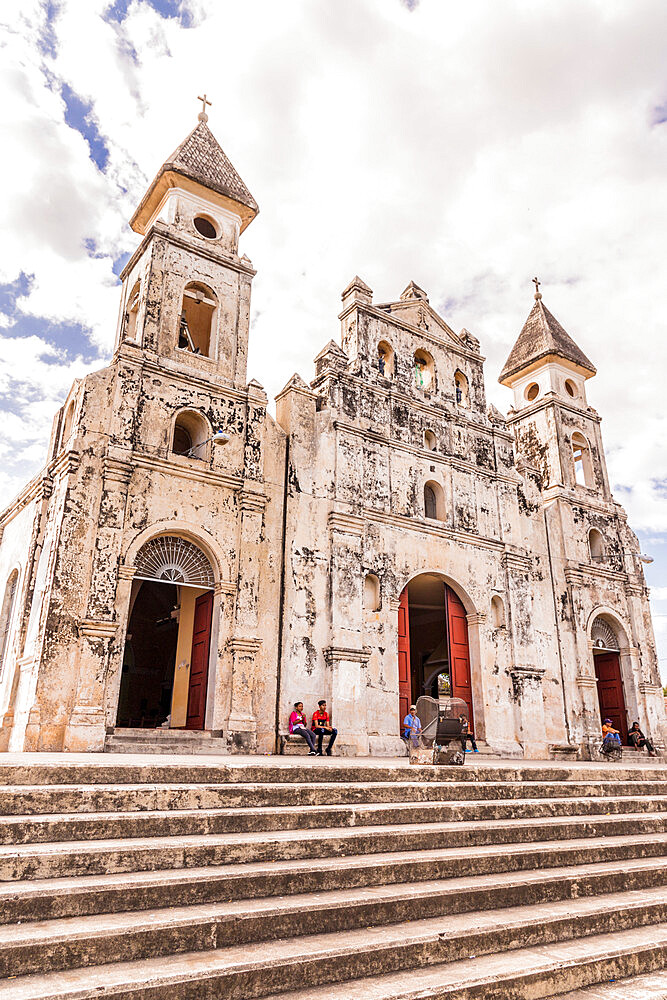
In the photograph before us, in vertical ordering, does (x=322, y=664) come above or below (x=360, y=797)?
above

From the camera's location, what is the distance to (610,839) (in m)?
6.75

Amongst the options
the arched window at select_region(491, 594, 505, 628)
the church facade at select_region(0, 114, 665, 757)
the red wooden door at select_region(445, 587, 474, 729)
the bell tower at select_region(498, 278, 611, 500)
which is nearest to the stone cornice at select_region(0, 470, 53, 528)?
the church facade at select_region(0, 114, 665, 757)

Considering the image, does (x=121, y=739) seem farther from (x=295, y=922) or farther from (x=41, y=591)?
(x=295, y=922)

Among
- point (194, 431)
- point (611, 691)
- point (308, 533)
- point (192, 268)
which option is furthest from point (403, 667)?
point (192, 268)

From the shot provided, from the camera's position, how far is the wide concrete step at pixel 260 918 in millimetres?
3436

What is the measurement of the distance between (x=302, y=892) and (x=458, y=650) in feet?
40.0

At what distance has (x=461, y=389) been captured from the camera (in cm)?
1894

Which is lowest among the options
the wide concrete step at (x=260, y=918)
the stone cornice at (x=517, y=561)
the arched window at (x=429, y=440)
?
the wide concrete step at (x=260, y=918)

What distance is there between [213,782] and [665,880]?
4.21m

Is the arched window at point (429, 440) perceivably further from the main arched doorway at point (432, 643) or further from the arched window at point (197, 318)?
the arched window at point (197, 318)

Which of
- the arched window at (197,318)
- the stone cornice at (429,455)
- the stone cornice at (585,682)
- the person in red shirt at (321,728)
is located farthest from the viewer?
the stone cornice at (585,682)

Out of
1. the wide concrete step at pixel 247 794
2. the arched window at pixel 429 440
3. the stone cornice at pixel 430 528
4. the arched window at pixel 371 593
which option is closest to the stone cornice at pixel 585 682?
the stone cornice at pixel 430 528

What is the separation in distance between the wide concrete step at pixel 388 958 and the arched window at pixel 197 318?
12130 mm

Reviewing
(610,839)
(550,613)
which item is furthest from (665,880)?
(550,613)
